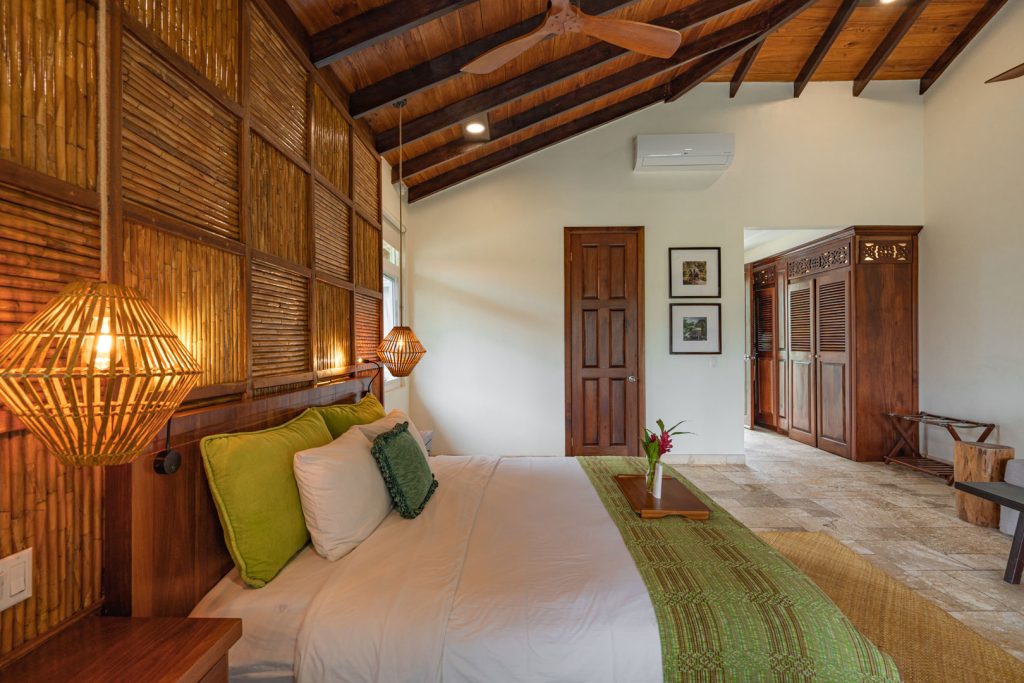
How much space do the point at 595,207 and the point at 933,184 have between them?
3.26 meters

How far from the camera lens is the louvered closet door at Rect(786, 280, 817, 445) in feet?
17.1

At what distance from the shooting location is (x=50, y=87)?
1.00 metres

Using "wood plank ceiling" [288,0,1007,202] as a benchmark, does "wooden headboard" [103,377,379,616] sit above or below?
below

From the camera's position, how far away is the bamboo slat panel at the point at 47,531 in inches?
35.6

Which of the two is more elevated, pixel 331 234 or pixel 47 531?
pixel 331 234

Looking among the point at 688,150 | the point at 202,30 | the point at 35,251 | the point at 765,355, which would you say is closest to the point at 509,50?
the point at 202,30

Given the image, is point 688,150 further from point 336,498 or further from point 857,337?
point 336,498

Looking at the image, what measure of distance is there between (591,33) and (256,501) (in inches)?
91.0

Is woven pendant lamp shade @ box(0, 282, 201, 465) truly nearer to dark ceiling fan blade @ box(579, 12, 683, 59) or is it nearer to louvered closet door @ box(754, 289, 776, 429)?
dark ceiling fan blade @ box(579, 12, 683, 59)

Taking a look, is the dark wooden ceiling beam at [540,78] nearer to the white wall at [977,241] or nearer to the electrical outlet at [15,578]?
the white wall at [977,241]

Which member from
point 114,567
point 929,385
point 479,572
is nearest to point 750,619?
point 479,572

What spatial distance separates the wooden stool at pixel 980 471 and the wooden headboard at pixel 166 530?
174 inches

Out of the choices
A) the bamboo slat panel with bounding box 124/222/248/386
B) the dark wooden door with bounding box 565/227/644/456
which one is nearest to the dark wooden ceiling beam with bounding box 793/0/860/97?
the dark wooden door with bounding box 565/227/644/456

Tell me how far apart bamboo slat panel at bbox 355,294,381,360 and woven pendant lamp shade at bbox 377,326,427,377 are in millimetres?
133
